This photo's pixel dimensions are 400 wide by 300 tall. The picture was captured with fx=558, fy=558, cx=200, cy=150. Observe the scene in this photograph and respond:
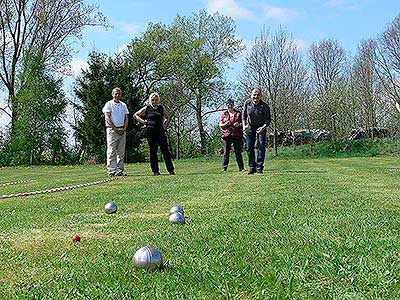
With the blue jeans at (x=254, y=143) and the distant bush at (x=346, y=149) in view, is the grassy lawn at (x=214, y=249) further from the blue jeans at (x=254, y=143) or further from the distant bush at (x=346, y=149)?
the distant bush at (x=346, y=149)

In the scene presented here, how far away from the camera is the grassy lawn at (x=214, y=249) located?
255 centimetres

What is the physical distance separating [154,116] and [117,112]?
2.55 feet

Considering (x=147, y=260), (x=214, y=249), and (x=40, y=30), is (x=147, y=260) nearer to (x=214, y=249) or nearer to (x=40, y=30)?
(x=214, y=249)

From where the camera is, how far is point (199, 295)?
246 centimetres

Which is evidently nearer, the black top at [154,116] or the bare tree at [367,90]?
the black top at [154,116]

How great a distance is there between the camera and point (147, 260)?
286 centimetres

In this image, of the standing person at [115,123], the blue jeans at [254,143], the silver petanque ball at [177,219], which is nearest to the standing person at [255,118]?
the blue jeans at [254,143]

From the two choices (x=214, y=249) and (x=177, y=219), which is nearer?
(x=214, y=249)

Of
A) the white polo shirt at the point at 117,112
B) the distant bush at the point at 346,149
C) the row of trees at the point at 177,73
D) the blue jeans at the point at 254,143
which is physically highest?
the row of trees at the point at 177,73

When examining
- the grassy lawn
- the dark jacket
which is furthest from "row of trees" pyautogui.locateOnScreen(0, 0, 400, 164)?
the grassy lawn

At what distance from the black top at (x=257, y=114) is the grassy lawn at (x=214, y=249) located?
5203 millimetres

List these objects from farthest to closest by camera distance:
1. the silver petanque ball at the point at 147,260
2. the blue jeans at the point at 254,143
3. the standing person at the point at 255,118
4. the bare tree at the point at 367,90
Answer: the bare tree at the point at 367,90, the standing person at the point at 255,118, the blue jeans at the point at 254,143, the silver petanque ball at the point at 147,260

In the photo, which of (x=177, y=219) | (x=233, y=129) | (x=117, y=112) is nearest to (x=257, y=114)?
(x=233, y=129)

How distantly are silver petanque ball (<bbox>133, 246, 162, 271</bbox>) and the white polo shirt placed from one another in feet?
29.3
